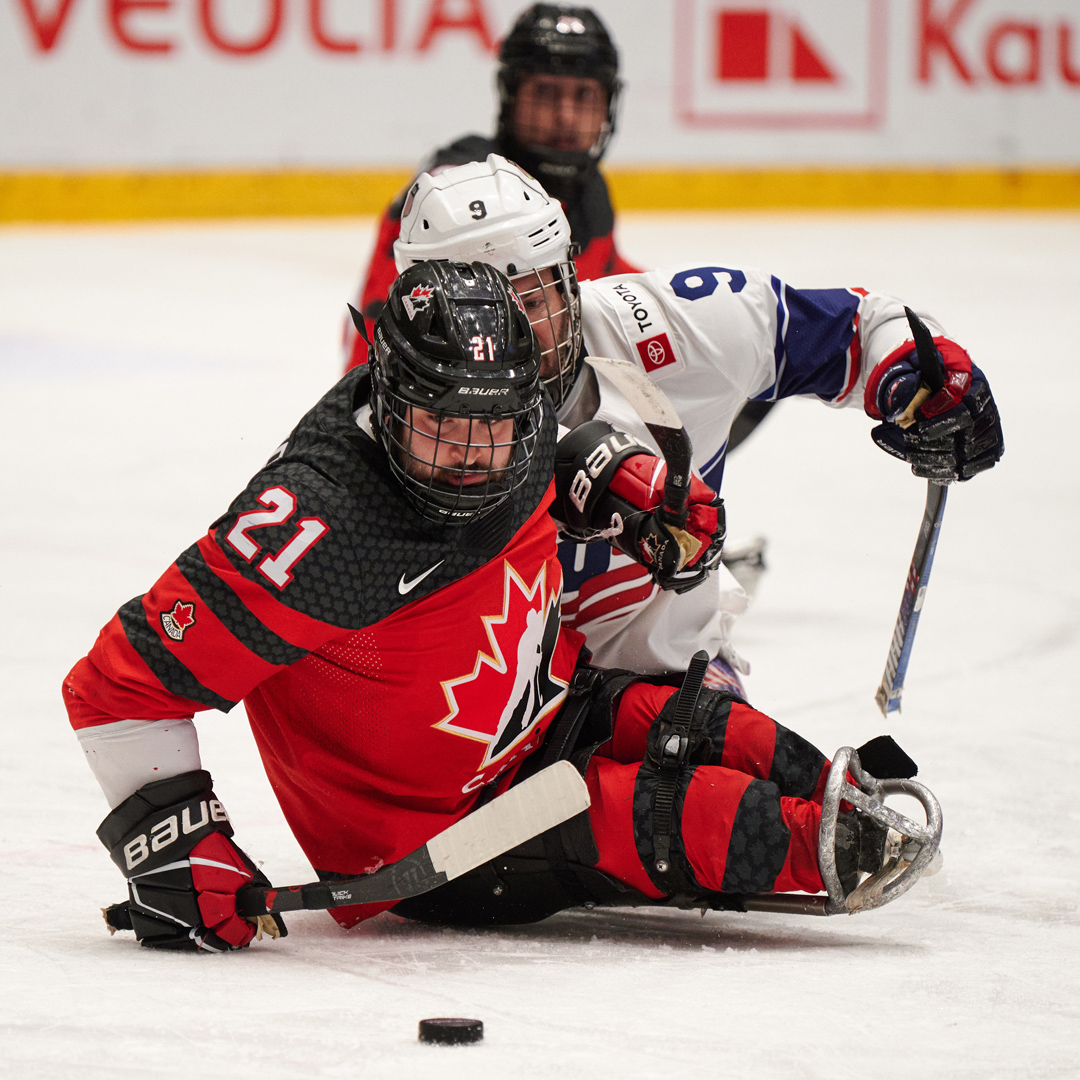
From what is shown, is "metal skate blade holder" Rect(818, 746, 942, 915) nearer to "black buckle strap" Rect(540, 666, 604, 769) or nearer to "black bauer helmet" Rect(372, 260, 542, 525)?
"black buckle strap" Rect(540, 666, 604, 769)

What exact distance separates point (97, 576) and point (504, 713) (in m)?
2.35

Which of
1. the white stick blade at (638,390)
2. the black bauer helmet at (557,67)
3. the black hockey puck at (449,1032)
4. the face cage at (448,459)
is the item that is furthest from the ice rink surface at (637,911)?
the black bauer helmet at (557,67)

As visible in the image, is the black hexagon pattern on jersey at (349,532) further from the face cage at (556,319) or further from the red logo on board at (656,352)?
the red logo on board at (656,352)

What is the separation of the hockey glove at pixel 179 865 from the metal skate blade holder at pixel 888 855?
0.70 metres

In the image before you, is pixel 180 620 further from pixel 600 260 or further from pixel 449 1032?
pixel 600 260

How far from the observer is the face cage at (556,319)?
8.18 ft

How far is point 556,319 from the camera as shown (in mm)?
2523

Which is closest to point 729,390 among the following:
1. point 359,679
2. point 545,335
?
point 545,335

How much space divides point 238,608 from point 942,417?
1.18 metres

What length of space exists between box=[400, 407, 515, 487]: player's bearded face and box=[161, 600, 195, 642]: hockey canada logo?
29 centimetres

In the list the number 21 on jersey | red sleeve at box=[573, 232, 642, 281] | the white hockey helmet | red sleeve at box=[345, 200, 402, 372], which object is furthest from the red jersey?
red sleeve at box=[573, 232, 642, 281]

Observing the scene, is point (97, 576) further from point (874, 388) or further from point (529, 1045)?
point (529, 1045)

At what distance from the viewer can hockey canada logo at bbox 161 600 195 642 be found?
2010 millimetres

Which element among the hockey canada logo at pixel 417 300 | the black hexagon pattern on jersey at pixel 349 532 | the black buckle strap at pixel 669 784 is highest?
the hockey canada logo at pixel 417 300
